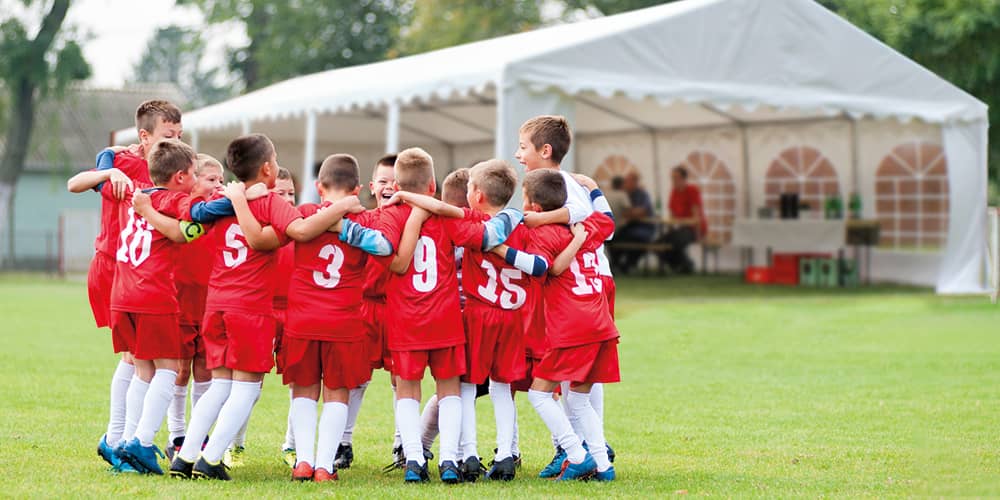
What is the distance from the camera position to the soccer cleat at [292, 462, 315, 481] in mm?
5586

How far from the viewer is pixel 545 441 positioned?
7.09m

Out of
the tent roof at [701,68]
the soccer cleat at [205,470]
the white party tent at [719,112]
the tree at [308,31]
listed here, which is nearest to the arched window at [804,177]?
the white party tent at [719,112]

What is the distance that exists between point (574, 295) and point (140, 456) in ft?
6.55

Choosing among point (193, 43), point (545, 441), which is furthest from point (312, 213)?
point (193, 43)

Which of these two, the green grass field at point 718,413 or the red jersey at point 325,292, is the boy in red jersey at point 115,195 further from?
the red jersey at point 325,292

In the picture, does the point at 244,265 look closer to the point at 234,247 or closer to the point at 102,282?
the point at 234,247

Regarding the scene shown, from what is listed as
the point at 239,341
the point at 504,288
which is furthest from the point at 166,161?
the point at 504,288

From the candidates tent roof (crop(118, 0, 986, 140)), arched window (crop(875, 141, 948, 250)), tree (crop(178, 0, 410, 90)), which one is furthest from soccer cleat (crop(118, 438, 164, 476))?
tree (crop(178, 0, 410, 90))

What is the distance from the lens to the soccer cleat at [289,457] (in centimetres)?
610

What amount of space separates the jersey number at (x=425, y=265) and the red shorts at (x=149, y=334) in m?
1.10

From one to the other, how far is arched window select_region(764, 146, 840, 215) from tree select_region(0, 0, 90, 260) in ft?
55.9

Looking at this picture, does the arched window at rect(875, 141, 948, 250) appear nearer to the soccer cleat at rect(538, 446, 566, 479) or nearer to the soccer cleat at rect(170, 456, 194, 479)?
the soccer cleat at rect(538, 446, 566, 479)

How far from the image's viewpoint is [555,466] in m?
5.98

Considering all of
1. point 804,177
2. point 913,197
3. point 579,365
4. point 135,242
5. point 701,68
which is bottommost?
point 579,365
